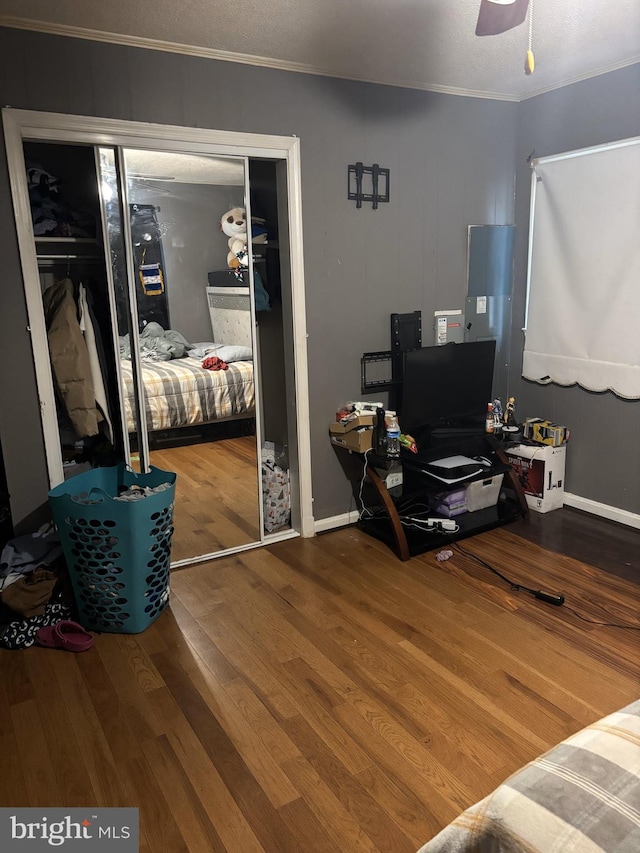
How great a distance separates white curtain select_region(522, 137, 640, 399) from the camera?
3395 millimetres

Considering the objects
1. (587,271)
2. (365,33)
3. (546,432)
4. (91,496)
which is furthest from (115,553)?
(587,271)

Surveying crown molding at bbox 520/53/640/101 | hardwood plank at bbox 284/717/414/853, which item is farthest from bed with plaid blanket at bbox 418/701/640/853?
crown molding at bbox 520/53/640/101

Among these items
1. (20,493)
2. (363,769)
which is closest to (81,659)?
(20,493)

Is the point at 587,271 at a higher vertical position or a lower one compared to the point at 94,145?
lower

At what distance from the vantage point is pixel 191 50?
279 cm

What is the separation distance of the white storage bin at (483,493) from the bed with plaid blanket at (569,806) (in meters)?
2.50

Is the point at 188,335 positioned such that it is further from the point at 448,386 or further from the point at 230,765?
the point at 230,765

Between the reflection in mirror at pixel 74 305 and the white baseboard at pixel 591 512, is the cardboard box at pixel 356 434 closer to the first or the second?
the white baseboard at pixel 591 512

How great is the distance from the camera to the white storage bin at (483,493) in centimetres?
367

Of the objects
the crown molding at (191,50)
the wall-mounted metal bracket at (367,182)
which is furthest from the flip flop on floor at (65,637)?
the wall-mounted metal bracket at (367,182)

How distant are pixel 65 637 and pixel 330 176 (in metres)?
2.59

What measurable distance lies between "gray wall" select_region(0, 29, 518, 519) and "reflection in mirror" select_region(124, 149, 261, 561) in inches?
11.3

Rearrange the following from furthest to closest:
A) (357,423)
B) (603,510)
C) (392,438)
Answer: (603,510)
(357,423)
(392,438)

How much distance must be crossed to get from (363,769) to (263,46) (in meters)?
2.96
